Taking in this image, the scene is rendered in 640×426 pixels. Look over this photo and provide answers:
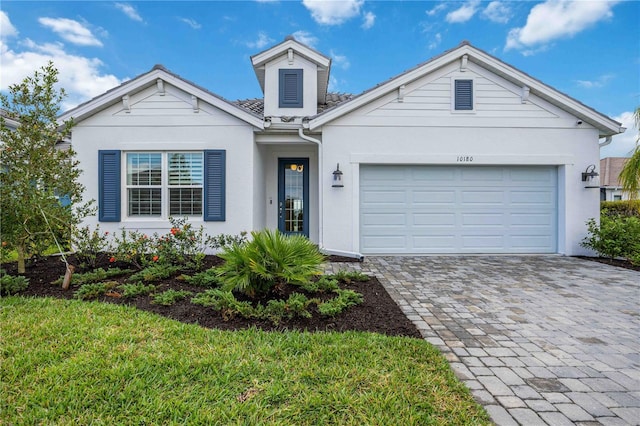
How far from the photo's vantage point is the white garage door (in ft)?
26.8

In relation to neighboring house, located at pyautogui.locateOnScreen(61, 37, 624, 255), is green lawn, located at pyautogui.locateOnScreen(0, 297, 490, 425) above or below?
below

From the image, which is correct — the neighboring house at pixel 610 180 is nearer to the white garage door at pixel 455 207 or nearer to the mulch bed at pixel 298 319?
the white garage door at pixel 455 207

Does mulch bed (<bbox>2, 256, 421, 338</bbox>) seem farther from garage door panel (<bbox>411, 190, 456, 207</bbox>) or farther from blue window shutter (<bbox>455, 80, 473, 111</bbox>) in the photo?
blue window shutter (<bbox>455, 80, 473, 111</bbox>)

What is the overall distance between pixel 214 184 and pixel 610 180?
29.3 m

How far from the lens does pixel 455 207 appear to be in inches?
324

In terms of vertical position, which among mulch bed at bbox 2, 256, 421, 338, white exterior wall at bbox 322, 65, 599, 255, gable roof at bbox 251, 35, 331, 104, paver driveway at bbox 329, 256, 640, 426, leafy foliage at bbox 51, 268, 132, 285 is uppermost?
gable roof at bbox 251, 35, 331, 104

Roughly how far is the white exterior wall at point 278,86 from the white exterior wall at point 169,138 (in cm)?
107

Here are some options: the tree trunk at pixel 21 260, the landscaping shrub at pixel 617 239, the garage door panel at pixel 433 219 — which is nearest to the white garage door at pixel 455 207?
the garage door panel at pixel 433 219

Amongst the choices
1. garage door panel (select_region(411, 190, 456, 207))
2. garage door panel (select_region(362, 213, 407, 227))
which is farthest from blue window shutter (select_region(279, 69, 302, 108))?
garage door panel (select_region(411, 190, 456, 207))

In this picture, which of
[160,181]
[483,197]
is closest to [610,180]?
[483,197]

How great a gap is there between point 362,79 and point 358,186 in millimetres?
7369

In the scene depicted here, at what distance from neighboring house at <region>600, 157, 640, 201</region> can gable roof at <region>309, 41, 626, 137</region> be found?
18.1 m

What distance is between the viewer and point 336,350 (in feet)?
9.30

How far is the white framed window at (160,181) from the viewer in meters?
7.87
